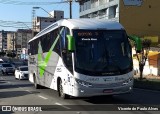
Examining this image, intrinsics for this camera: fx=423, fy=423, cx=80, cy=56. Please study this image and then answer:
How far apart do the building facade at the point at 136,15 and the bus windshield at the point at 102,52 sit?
5316 centimetres

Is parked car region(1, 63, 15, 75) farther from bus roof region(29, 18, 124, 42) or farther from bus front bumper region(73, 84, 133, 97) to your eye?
bus front bumper region(73, 84, 133, 97)

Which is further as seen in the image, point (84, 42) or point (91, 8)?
point (91, 8)

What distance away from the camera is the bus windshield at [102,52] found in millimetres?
16250

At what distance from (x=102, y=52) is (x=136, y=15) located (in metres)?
56.7

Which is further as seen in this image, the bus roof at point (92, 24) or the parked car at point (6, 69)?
the parked car at point (6, 69)

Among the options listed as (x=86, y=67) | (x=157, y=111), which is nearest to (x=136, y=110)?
(x=157, y=111)

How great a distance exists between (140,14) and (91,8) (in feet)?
44.7

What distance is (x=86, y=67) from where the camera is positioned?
16219 millimetres

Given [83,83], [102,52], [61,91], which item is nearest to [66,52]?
[102,52]

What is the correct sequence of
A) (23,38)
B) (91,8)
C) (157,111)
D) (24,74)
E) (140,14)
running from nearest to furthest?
(157,111) → (24,74) → (140,14) → (91,8) → (23,38)

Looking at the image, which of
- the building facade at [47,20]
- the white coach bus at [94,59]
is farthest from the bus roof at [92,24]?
the building facade at [47,20]

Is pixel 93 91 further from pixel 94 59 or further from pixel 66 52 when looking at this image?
pixel 66 52

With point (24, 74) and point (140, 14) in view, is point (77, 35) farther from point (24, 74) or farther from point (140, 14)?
point (140, 14)

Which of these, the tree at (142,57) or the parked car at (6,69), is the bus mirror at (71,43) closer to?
the tree at (142,57)
